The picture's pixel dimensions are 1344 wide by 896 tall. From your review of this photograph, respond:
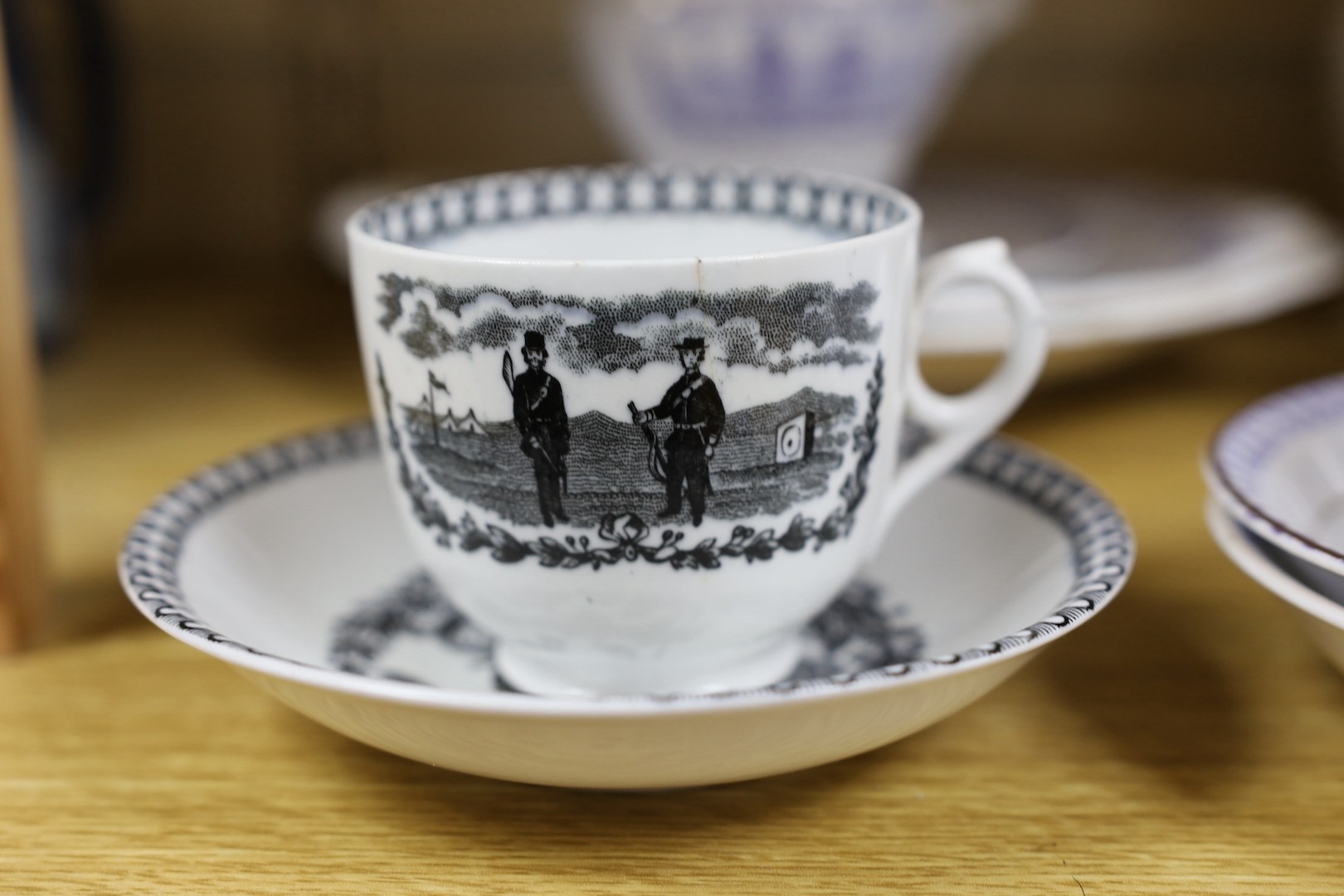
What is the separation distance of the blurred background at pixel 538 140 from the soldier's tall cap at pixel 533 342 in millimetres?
285

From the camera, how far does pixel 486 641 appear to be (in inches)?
16.6

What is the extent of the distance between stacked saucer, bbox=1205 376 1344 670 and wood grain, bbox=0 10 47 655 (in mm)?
386

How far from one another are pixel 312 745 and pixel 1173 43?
0.80m

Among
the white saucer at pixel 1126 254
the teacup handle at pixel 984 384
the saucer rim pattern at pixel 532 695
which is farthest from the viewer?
the white saucer at pixel 1126 254

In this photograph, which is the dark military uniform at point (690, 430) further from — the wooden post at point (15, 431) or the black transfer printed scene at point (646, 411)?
the wooden post at point (15, 431)

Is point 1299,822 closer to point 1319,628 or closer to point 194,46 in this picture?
point 1319,628

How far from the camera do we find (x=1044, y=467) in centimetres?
44

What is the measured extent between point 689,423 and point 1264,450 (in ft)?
0.71

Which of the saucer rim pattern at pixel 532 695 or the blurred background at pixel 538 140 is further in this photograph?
the blurred background at pixel 538 140

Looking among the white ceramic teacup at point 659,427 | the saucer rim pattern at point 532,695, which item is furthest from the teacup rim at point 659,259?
the saucer rim pattern at point 532,695

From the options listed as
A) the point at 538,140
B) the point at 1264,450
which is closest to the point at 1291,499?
the point at 1264,450

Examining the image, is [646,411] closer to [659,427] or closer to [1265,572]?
[659,427]

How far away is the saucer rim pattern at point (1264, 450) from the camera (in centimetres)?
33

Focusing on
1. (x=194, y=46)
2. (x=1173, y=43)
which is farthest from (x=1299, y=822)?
(x=194, y=46)
